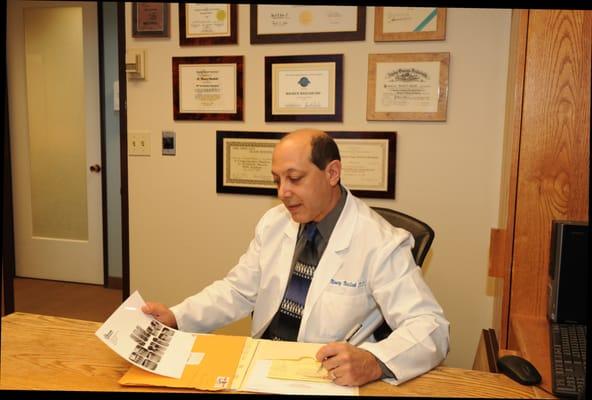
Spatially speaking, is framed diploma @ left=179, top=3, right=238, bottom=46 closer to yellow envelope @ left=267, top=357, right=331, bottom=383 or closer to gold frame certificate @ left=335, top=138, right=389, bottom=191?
gold frame certificate @ left=335, top=138, right=389, bottom=191

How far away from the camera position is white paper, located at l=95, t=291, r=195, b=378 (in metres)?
1.04

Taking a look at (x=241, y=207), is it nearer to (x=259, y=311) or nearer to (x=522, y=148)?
(x=259, y=311)

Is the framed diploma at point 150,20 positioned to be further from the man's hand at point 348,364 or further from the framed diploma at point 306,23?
the man's hand at point 348,364

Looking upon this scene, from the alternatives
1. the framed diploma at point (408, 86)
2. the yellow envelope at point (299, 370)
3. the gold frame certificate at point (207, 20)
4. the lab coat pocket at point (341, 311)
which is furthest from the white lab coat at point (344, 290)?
the gold frame certificate at point (207, 20)

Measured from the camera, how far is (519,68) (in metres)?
1.50

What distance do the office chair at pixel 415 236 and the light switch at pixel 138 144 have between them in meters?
1.48

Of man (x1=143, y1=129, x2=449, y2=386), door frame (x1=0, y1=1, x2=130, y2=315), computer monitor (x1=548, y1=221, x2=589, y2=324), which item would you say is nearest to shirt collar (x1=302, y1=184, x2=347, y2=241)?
man (x1=143, y1=129, x2=449, y2=386)

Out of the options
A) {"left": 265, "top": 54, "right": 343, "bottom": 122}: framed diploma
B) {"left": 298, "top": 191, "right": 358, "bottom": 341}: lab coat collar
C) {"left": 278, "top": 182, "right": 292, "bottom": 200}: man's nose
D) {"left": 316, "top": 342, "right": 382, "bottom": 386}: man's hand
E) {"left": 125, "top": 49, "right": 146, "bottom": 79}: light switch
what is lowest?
{"left": 316, "top": 342, "right": 382, "bottom": 386}: man's hand

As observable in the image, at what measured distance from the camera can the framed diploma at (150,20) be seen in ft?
8.24

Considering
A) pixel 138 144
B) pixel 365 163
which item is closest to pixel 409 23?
pixel 365 163

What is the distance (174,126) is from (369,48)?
107cm

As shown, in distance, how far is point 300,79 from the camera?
2.37m

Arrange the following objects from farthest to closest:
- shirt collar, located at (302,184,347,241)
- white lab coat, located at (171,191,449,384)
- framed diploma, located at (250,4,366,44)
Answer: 1. framed diploma, located at (250,4,366,44)
2. shirt collar, located at (302,184,347,241)
3. white lab coat, located at (171,191,449,384)

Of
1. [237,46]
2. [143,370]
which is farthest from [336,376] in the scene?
[237,46]
